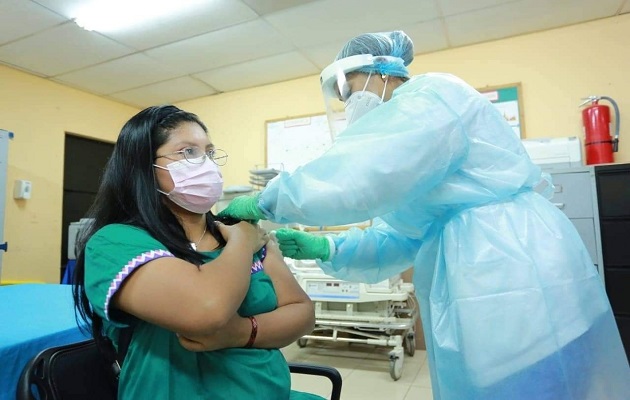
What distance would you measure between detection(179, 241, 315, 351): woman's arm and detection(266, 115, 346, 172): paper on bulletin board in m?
2.83

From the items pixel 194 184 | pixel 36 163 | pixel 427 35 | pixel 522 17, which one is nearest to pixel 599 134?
pixel 522 17

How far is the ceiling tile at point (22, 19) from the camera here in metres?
2.71

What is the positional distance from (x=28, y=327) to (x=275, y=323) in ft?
2.79

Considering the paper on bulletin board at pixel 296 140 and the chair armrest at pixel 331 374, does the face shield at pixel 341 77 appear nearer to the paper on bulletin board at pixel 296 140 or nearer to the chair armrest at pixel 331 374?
the chair armrest at pixel 331 374

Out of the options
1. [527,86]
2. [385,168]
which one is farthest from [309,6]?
[385,168]

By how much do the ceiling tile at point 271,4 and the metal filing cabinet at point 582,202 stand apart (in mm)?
2157

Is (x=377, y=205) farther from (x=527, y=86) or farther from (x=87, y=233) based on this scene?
(x=527, y=86)

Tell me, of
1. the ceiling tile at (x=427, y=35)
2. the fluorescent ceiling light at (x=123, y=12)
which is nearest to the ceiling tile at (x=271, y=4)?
the fluorescent ceiling light at (x=123, y=12)

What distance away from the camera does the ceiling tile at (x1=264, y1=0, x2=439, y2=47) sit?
2.81 m

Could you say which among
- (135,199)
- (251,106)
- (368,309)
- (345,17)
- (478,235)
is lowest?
(368,309)

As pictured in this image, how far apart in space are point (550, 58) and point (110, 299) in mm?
3605

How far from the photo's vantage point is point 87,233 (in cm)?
102

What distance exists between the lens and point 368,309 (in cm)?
317

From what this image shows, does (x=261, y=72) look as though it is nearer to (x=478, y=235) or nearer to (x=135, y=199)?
(x=135, y=199)
